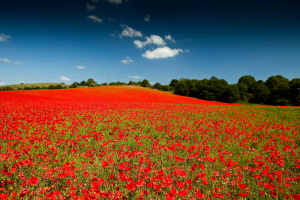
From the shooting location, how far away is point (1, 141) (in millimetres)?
5047

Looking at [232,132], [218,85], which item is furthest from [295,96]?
[232,132]

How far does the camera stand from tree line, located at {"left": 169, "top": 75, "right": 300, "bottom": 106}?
51.2 metres

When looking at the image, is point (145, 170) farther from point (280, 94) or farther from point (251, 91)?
point (251, 91)

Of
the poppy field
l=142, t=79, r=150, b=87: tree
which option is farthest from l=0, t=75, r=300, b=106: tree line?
the poppy field

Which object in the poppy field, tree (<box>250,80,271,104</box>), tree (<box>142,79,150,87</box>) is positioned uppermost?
tree (<box>142,79,150,87</box>)

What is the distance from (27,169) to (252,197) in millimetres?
5440

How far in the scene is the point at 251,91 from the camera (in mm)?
74750

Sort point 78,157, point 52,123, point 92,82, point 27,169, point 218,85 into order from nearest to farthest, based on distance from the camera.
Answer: point 27,169 → point 78,157 → point 52,123 → point 218,85 → point 92,82

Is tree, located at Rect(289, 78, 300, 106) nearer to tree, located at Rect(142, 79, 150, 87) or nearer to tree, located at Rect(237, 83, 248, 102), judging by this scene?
tree, located at Rect(237, 83, 248, 102)

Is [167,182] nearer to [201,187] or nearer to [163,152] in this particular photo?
[201,187]

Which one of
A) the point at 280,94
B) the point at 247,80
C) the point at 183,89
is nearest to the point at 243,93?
the point at 280,94

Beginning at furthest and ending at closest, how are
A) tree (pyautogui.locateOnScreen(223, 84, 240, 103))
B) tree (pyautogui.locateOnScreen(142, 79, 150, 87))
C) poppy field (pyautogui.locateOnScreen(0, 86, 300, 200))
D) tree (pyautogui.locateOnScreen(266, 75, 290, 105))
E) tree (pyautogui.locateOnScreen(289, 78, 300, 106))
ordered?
tree (pyautogui.locateOnScreen(142, 79, 150, 87)) < tree (pyautogui.locateOnScreen(223, 84, 240, 103)) < tree (pyautogui.locateOnScreen(266, 75, 290, 105)) < tree (pyautogui.locateOnScreen(289, 78, 300, 106)) < poppy field (pyautogui.locateOnScreen(0, 86, 300, 200))

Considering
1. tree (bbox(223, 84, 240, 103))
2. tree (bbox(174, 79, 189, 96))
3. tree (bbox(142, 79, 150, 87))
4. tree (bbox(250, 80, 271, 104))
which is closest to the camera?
tree (bbox(250, 80, 271, 104))

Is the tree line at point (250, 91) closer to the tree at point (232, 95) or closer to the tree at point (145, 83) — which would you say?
the tree at point (232, 95)
